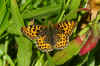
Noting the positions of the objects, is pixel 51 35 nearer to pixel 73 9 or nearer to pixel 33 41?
pixel 33 41

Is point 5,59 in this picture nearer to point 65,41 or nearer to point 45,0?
point 65,41

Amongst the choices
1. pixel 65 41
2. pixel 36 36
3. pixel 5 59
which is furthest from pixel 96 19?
pixel 5 59

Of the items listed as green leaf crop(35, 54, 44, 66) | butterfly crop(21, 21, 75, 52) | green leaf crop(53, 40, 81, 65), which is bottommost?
green leaf crop(35, 54, 44, 66)

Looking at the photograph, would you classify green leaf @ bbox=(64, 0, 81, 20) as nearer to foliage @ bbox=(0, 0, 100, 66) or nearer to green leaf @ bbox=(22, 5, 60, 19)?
foliage @ bbox=(0, 0, 100, 66)

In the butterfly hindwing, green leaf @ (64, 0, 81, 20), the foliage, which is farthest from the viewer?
green leaf @ (64, 0, 81, 20)

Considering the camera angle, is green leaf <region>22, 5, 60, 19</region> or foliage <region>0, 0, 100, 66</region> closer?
foliage <region>0, 0, 100, 66</region>

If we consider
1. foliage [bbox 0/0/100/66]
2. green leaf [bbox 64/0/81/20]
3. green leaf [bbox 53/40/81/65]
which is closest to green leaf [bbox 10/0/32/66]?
foliage [bbox 0/0/100/66]

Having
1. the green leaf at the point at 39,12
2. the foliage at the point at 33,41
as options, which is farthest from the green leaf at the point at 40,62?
the green leaf at the point at 39,12

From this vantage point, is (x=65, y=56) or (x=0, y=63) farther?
(x=0, y=63)

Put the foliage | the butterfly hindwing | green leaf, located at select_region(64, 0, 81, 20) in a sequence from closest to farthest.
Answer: the butterfly hindwing, the foliage, green leaf, located at select_region(64, 0, 81, 20)
